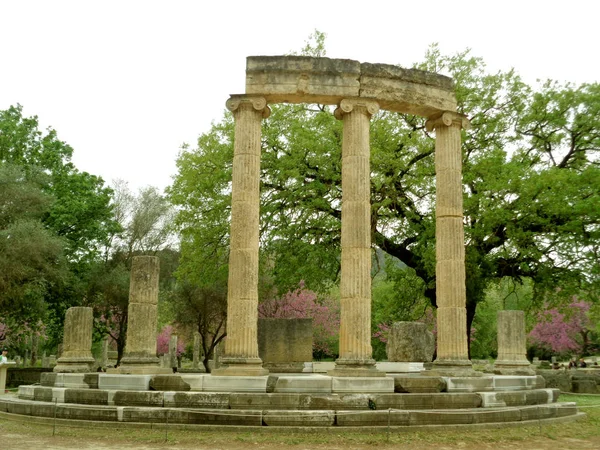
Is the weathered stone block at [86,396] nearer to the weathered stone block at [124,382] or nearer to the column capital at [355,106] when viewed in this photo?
the weathered stone block at [124,382]

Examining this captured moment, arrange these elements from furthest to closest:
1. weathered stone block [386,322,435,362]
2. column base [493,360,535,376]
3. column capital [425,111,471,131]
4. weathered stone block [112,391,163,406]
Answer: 1. weathered stone block [386,322,435,362]
2. column base [493,360,535,376]
3. column capital [425,111,471,131]
4. weathered stone block [112,391,163,406]

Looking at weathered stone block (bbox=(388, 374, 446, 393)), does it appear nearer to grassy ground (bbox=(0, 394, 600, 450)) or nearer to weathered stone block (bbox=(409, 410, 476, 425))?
weathered stone block (bbox=(409, 410, 476, 425))

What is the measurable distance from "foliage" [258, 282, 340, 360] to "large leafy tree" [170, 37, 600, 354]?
10728mm

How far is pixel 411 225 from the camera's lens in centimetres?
2423

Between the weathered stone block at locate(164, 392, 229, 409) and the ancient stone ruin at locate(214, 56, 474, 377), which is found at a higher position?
the ancient stone ruin at locate(214, 56, 474, 377)

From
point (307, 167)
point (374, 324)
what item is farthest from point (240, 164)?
point (374, 324)

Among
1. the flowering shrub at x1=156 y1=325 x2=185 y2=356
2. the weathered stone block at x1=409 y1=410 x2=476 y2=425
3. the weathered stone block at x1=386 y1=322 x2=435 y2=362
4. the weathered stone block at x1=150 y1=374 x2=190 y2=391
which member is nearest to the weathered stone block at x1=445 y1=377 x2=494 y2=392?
the weathered stone block at x1=409 y1=410 x2=476 y2=425

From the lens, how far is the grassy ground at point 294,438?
11.1 metres

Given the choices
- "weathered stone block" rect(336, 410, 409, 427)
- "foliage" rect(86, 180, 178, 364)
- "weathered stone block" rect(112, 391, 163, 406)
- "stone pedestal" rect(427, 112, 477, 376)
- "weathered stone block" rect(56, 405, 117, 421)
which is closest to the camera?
"weathered stone block" rect(336, 410, 409, 427)

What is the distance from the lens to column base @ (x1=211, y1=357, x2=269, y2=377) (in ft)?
47.8

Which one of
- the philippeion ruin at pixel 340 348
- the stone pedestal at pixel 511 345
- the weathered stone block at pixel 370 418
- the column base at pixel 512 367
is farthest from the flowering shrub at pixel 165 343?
the weathered stone block at pixel 370 418

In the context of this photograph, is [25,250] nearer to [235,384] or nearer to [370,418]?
[235,384]

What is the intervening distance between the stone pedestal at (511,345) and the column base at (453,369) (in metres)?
5.11

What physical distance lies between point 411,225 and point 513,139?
225 inches
